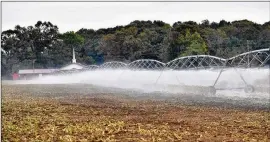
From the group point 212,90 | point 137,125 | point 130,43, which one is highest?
point 130,43

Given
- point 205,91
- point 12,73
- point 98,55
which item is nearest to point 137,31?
point 98,55

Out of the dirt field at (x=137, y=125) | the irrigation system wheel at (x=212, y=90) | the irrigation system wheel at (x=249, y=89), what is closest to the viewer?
the dirt field at (x=137, y=125)

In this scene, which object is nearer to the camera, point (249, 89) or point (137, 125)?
point (137, 125)

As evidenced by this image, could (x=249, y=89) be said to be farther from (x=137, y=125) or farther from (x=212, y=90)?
(x=137, y=125)

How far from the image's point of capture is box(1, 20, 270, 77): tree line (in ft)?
278

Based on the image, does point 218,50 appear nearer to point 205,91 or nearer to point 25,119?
point 205,91

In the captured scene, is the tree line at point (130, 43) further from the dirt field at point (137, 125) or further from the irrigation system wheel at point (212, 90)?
the dirt field at point (137, 125)

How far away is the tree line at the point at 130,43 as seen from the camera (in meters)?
84.9

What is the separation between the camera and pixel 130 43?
102m

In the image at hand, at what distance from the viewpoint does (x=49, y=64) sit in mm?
124438

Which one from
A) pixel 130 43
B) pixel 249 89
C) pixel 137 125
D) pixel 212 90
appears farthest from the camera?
pixel 130 43

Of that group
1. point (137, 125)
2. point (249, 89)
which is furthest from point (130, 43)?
point (137, 125)

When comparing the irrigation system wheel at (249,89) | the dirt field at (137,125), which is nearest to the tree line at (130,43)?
the irrigation system wheel at (249,89)

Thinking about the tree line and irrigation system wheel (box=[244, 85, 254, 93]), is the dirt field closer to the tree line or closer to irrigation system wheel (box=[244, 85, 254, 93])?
irrigation system wheel (box=[244, 85, 254, 93])
